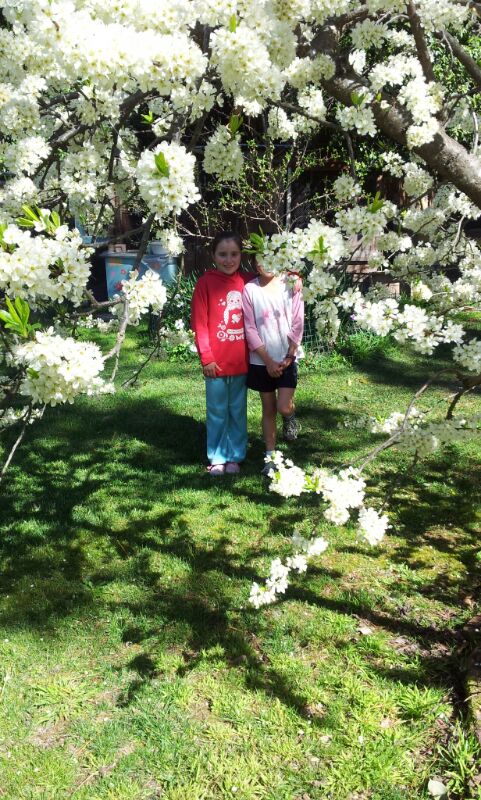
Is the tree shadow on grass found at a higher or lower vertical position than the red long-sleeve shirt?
lower

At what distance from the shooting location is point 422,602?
3.28 meters

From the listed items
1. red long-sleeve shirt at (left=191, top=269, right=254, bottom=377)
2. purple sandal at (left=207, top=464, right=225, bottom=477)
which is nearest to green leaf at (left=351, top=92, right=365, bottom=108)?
red long-sleeve shirt at (left=191, top=269, right=254, bottom=377)

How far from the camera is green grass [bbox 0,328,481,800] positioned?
7.92 feet

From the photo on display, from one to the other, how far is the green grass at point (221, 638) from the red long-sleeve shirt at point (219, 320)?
0.90m

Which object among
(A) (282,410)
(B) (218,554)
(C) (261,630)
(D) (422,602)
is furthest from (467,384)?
(A) (282,410)

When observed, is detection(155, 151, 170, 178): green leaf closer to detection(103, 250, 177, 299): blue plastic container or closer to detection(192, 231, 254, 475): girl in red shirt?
detection(192, 231, 254, 475): girl in red shirt

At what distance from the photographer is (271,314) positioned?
4422mm

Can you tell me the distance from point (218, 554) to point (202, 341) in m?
1.47

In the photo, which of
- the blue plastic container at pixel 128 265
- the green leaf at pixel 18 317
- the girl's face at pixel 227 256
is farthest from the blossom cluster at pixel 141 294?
the blue plastic container at pixel 128 265

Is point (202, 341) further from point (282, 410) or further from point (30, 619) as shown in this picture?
point (30, 619)

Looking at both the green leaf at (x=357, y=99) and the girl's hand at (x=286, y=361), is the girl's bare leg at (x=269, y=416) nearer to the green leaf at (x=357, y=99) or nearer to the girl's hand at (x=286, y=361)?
the girl's hand at (x=286, y=361)

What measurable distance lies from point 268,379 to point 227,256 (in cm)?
90

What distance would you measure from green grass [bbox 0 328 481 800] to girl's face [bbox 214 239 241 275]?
1482 mm

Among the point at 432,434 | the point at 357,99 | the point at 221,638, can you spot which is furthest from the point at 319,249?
the point at 221,638
